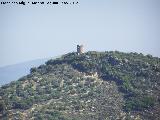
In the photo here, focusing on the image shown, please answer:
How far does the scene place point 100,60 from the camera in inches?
3302

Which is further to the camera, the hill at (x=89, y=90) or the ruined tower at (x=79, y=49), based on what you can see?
the ruined tower at (x=79, y=49)

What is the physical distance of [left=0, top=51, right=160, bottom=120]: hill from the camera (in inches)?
2408

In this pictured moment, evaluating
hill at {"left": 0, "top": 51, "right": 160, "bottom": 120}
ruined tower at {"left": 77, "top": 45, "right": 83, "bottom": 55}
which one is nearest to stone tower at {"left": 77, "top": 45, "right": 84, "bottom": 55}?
ruined tower at {"left": 77, "top": 45, "right": 83, "bottom": 55}

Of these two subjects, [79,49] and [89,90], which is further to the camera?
[79,49]

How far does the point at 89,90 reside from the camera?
70.2 meters

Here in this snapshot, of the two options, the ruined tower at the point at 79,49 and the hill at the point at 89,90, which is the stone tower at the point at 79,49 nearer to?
the ruined tower at the point at 79,49

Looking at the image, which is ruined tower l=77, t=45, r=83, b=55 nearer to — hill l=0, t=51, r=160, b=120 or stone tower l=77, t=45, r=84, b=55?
stone tower l=77, t=45, r=84, b=55

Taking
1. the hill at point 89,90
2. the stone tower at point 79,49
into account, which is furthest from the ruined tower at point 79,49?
the hill at point 89,90

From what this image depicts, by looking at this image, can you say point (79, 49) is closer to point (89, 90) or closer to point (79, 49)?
point (79, 49)

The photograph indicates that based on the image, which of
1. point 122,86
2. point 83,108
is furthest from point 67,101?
point 122,86

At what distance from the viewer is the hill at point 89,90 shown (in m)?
61.2

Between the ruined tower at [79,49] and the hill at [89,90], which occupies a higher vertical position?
the ruined tower at [79,49]

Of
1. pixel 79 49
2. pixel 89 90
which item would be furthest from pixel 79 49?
pixel 89 90

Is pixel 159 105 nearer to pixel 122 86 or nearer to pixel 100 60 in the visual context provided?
pixel 122 86
